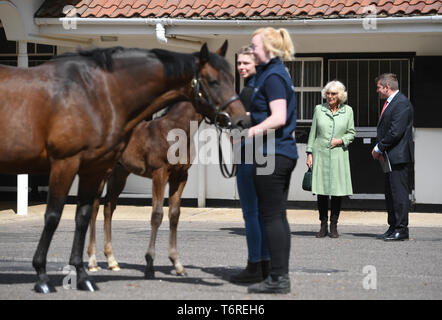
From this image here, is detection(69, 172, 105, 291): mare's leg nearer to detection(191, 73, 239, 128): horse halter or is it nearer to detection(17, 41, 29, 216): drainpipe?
detection(191, 73, 239, 128): horse halter

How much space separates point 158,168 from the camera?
379 inches

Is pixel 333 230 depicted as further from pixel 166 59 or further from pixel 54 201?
pixel 54 201

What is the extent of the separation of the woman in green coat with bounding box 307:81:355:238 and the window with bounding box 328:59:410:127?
11.7ft

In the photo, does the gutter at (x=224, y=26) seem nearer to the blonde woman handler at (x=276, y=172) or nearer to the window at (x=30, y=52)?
the window at (x=30, y=52)

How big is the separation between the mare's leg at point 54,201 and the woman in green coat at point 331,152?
5.63 metres

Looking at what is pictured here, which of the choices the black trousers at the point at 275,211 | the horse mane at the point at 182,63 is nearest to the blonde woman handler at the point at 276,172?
the black trousers at the point at 275,211

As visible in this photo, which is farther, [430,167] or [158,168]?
[430,167]

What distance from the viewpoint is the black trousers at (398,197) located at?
13.0 m

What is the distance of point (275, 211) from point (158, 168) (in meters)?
1.77

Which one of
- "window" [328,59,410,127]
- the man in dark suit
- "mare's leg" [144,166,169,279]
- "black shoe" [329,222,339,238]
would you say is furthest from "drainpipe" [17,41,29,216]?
"mare's leg" [144,166,169,279]

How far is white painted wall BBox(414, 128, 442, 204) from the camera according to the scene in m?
16.6

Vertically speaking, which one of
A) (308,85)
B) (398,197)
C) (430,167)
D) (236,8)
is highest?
(236,8)

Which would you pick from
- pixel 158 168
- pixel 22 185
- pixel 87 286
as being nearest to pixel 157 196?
pixel 158 168
